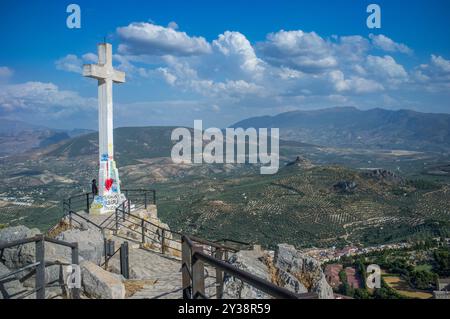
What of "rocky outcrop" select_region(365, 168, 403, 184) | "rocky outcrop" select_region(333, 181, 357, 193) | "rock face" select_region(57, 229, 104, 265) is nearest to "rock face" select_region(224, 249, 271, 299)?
"rock face" select_region(57, 229, 104, 265)

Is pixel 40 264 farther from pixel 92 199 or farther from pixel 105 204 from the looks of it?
pixel 92 199

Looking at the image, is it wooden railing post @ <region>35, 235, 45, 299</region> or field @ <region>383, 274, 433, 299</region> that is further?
field @ <region>383, 274, 433, 299</region>

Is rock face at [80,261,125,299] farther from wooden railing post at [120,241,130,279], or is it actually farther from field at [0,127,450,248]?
field at [0,127,450,248]

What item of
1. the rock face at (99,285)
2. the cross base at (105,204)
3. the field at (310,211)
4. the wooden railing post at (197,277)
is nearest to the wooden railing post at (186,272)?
the wooden railing post at (197,277)

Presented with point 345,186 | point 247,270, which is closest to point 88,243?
point 247,270

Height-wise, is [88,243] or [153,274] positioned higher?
[88,243]
